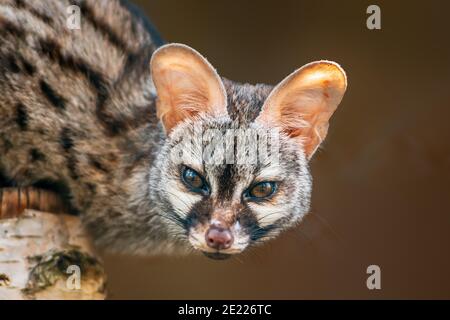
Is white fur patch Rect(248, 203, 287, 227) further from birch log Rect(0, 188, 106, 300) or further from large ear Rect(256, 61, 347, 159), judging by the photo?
birch log Rect(0, 188, 106, 300)

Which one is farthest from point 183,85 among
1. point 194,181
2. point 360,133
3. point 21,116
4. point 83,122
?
point 360,133

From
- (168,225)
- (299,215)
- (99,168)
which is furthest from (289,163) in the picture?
(99,168)

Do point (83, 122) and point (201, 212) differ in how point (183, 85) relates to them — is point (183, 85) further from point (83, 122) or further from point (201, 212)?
point (83, 122)

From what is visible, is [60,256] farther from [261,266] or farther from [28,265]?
[261,266]

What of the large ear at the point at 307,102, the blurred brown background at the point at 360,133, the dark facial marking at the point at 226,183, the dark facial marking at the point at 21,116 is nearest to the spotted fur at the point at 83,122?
the dark facial marking at the point at 21,116

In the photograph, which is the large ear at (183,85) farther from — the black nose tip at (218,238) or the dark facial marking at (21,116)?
the dark facial marking at (21,116)
